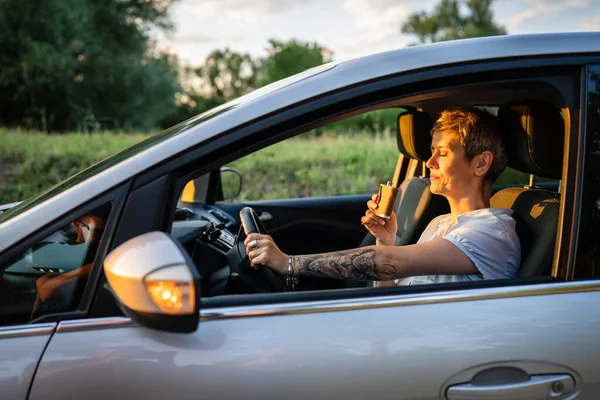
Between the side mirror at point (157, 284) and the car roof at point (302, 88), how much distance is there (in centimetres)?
22

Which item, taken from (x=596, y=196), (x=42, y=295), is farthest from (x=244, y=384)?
(x=596, y=196)

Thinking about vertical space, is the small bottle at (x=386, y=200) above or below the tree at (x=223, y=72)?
below

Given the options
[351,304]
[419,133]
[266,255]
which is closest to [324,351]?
[351,304]

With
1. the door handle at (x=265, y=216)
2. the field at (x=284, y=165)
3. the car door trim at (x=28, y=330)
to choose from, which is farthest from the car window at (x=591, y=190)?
the field at (x=284, y=165)

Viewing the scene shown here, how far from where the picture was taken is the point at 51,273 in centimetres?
156

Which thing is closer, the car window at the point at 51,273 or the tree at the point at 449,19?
the car window at the point at 51,273

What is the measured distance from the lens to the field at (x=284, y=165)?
7.79m

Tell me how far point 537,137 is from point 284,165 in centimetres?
649

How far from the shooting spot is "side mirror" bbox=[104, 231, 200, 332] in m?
1.28

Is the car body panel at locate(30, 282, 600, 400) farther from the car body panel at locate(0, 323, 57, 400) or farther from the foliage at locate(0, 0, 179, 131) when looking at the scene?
the foliage at locate(0, 0, 179, 131)

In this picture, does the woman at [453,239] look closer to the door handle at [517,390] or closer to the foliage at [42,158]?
the door handle at [517,390]

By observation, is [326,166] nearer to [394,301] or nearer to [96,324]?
[394,301]

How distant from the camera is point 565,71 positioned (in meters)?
1.66

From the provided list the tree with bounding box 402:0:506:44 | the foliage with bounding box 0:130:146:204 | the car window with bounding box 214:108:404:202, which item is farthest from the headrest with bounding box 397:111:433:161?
the tree with bounding box 402:0:506:44
